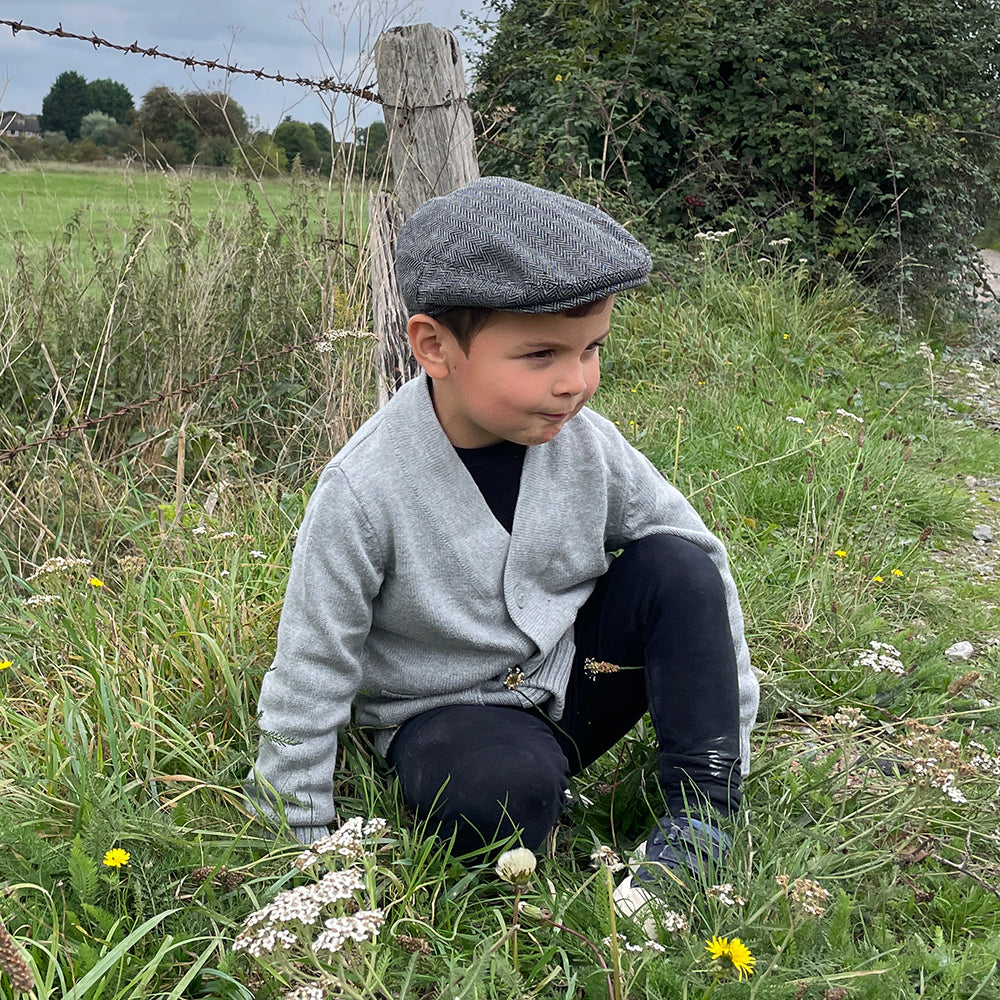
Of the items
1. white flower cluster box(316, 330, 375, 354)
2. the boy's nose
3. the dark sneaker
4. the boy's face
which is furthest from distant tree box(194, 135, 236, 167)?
the dark sneaker

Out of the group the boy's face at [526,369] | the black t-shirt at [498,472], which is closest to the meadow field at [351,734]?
the black t-shirt at [498,472]

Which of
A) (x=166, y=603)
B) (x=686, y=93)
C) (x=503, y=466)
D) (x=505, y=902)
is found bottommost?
(x=505, y=902)

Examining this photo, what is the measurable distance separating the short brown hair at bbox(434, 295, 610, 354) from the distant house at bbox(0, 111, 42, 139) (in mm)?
2329

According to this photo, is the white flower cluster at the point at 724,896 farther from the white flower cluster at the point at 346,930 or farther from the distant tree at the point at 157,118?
the distant tree at the point at 157,118

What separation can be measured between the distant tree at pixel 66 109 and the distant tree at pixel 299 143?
1.33 m

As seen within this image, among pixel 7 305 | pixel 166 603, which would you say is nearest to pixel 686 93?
pixel 7 305

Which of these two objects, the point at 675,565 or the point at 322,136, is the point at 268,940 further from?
the point at 322,136

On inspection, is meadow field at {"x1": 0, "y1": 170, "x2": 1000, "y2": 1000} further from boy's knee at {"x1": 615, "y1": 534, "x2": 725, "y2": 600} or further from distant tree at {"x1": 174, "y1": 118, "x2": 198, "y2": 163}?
boy's knee at {"x1": 615, "y1": 534, "x2": 725, "y2": 600}

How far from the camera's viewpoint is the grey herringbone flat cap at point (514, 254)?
5.29 feet

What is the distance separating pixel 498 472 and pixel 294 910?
0.94m

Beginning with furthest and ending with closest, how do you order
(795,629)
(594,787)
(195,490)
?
1. (195,490)
2. (795,629)
3. (594,787)

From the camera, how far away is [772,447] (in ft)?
12.7

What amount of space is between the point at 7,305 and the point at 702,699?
122 inches

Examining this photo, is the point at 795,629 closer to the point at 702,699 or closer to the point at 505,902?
the point at 702,699
